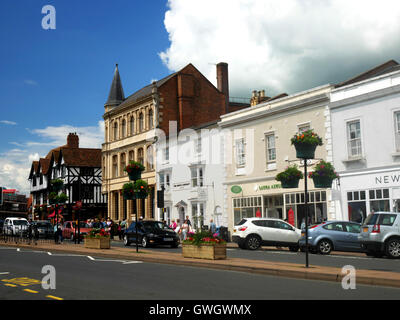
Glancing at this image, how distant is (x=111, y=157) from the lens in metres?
54.3

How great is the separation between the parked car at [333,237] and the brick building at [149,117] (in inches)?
1002

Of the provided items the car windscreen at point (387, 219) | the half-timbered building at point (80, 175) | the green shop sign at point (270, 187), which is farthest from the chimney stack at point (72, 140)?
the car windscreen at point (387, 219)

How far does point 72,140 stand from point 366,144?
4894cm

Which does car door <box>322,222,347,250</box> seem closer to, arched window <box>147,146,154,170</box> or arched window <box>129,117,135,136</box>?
arched window <box>147,146,154,170</box>

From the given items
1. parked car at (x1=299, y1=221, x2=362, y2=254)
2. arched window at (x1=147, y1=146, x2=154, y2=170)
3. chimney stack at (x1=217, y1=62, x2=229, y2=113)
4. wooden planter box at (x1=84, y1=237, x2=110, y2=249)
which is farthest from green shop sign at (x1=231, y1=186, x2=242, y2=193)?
chimney stack at (x1=217, y1=62, x2=229, y2=113)

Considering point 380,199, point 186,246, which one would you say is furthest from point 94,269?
point 380,199

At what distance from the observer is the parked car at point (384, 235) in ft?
61.9

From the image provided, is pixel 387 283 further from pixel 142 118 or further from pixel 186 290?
pixel 142 118

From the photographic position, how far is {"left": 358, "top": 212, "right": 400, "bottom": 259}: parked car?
61.9ft

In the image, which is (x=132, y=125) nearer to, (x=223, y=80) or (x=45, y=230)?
(x=223, y=80)

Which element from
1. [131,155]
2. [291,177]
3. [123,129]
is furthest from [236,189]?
[123,129]

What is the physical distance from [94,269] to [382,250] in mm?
10762

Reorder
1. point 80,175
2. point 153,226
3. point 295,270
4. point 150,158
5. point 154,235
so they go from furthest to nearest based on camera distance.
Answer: point 80,175 < point 150,158 < point 153,226 < point 154,235 < point 295,270

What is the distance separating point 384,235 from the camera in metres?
18.9
